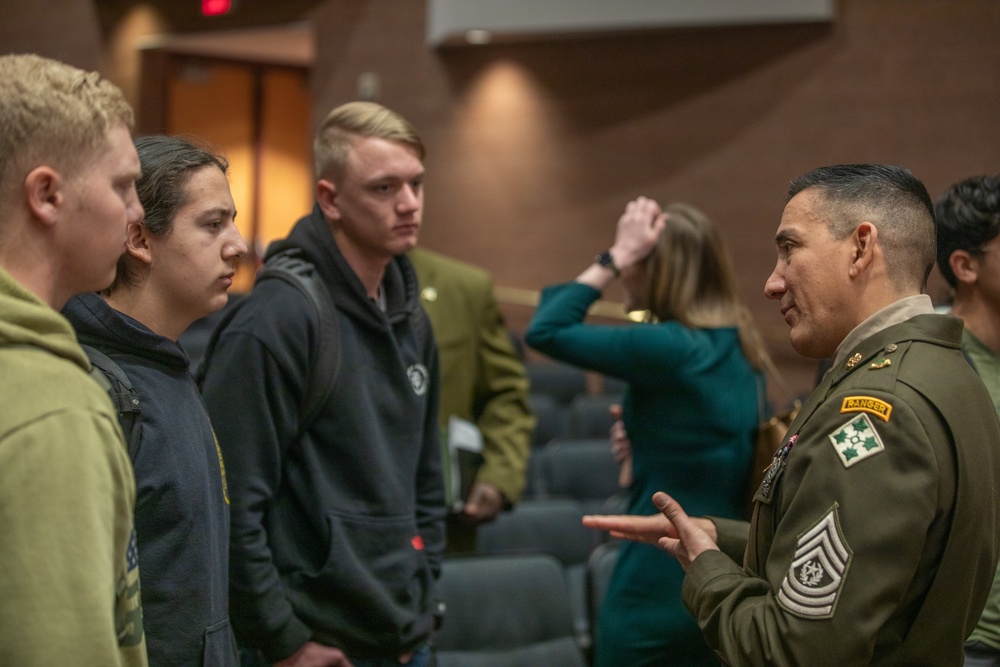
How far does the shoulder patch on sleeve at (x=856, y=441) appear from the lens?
1286 millimetres

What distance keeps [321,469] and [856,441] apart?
3.54 ft

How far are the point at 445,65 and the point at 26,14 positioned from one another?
4.48 metres

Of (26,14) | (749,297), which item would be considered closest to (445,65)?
(749,297)

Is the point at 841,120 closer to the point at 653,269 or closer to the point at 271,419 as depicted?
the point at 653,269

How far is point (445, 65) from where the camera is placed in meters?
7.62

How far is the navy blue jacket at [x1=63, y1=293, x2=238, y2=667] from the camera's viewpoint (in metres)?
1.48

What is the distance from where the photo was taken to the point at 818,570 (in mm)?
1284

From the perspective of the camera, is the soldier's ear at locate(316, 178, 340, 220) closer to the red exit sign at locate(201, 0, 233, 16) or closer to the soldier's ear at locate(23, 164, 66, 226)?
the soldier's ear at locate(23, 164, 66, 226)

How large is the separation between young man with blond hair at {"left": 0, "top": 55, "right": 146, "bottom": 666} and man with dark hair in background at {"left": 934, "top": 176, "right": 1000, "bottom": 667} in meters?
1.62

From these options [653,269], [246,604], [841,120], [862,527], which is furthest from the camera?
[841,120]

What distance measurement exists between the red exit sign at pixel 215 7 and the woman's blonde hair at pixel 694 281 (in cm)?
578

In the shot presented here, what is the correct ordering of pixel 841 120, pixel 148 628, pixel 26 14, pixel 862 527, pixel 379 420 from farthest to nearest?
pixel 26 14 → pixel 841 120 → pixel 379 420 → pixel 148 628 → pixel 862 527

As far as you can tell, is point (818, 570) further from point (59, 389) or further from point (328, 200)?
point (328, 200)

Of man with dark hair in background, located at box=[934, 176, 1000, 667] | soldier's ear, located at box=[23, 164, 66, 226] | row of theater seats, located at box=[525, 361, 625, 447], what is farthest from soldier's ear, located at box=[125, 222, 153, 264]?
row of theater seats, located at box=[525, 361, 625, 447]
